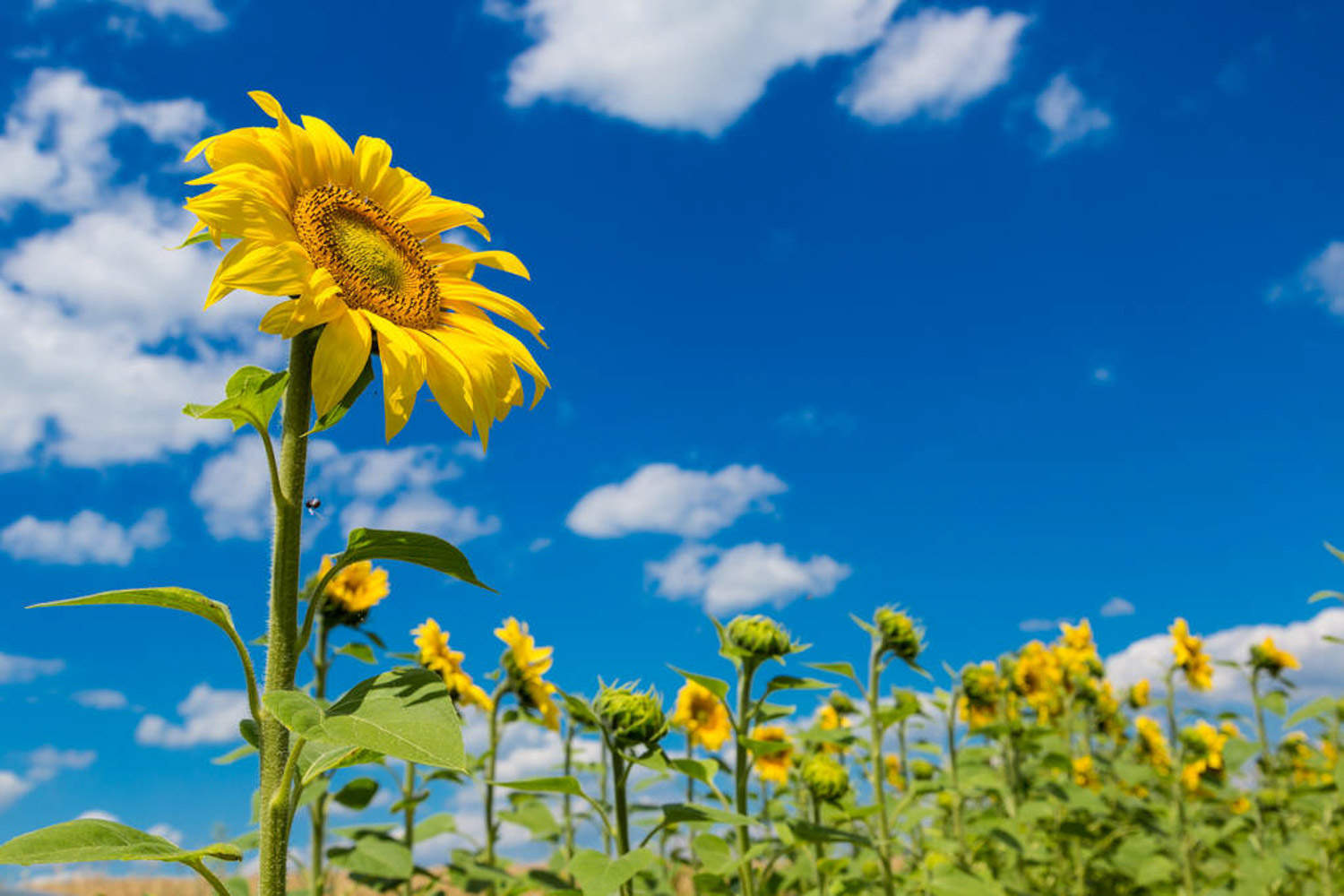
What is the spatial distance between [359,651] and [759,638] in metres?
1.30

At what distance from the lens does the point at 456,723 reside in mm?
1270

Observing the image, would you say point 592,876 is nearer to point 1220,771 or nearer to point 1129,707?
point 1129,707

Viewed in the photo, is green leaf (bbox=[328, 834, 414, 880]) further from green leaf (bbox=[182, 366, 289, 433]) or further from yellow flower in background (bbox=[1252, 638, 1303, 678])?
yellow flower in background (bbox=[1252, 638, 1303, 678])

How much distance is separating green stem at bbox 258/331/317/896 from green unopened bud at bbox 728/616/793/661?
171 cm

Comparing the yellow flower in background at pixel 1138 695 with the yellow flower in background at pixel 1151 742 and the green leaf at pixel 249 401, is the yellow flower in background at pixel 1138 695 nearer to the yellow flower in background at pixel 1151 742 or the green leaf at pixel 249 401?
the yellow flower in background at pixel 1151 742

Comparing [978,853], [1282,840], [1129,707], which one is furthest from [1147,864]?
[1129,707]

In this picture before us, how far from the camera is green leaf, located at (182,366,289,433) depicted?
4.75 feet

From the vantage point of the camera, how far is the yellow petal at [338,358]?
1501mm

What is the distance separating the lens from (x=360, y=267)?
1.74 meters

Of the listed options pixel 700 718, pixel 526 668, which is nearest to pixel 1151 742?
pixel 700 718

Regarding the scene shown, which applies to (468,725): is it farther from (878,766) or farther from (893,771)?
(893,771)

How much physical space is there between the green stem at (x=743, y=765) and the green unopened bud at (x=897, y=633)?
3.15 feet

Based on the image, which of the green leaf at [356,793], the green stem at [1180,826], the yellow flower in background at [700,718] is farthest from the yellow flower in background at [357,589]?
the green stem at [1180,826]

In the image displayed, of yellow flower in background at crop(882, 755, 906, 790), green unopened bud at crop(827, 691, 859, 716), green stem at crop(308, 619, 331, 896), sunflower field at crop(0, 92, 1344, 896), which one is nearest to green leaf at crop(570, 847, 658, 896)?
sunflower field at crop(0, 92, 1344, 896)
